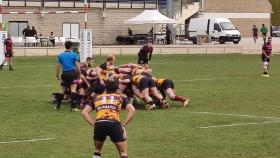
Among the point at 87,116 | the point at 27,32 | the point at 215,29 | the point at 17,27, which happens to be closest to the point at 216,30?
the point at 215,29

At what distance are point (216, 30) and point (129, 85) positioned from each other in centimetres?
4953

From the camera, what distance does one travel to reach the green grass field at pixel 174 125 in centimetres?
1298

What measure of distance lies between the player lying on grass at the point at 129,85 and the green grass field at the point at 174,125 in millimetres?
432

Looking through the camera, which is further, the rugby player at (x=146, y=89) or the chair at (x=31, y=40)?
the chair at (x=31, y=40)

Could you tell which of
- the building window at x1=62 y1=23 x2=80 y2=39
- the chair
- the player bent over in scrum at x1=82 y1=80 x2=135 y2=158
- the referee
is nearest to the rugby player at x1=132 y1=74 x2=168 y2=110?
the referee

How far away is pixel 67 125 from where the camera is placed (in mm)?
16359

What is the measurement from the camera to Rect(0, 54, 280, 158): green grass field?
13.0 m

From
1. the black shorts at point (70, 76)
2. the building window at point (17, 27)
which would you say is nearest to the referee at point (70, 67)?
the black shorts at point (70, 76)

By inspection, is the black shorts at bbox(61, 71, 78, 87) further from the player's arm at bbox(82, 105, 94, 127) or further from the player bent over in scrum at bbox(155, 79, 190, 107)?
the player's arm at bbox(82, 105, 94, 127)

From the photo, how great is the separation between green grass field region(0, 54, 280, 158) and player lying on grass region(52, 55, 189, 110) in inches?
17.0

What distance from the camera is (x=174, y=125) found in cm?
1636

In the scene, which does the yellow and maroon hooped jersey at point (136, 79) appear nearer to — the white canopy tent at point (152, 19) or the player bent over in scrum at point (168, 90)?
the player bent over in scrum at point (168, 90)

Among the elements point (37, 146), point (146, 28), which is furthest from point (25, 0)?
point (37, 146)

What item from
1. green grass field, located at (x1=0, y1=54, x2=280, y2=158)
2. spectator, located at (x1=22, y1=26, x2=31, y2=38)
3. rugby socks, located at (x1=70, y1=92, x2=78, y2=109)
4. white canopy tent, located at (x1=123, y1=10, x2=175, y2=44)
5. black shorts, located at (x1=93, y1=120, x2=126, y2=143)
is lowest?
green grass field, located at (x1=0, y1=54, x2=280, y2=158)
